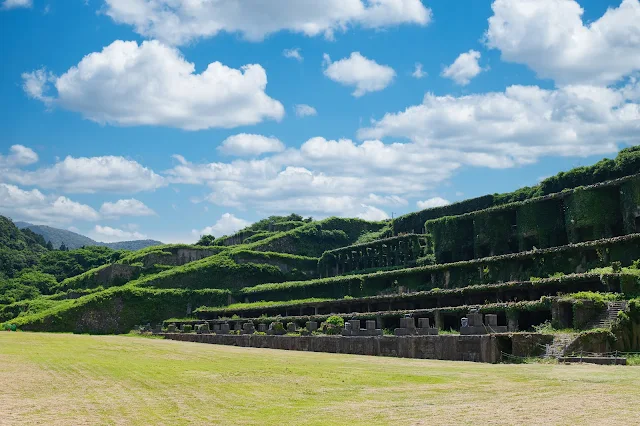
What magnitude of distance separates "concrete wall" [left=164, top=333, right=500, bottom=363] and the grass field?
289 centimetres

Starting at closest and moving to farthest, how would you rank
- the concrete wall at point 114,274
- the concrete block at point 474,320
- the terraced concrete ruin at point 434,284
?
the concrete block at point 474,320
the terraced concrete ruin at point 434,284
the concrete wall at point 114,274

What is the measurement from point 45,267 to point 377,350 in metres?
109

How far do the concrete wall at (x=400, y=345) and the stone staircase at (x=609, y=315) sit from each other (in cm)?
650

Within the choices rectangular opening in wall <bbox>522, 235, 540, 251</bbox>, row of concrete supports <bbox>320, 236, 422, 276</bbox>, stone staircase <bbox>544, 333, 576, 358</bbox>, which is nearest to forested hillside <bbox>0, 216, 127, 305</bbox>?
row of concrete supports <bbox>320, 236, 422, 276</bbox>

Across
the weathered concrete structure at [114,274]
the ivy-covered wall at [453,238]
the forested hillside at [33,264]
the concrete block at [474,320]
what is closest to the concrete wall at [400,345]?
the concrete block at [474,320]

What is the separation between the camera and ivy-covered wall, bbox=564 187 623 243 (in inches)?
2165

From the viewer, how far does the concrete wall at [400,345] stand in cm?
2880

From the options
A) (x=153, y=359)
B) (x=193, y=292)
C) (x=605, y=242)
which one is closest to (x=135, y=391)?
(x=153, y=359)

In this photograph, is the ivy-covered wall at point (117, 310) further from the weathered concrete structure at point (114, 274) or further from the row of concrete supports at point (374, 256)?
the row of concrete supports at point (374, 256)

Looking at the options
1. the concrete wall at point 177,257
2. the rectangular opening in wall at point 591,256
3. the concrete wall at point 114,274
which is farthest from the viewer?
the concrete wall at point 177,257

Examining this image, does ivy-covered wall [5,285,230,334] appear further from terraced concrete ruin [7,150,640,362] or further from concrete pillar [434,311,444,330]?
concrete pillar [434,311,444,330]

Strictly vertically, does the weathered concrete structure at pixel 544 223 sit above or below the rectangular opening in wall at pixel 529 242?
above

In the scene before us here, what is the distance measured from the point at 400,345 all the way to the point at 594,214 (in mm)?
29115

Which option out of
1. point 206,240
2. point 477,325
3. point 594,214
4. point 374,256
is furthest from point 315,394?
point 206,240
